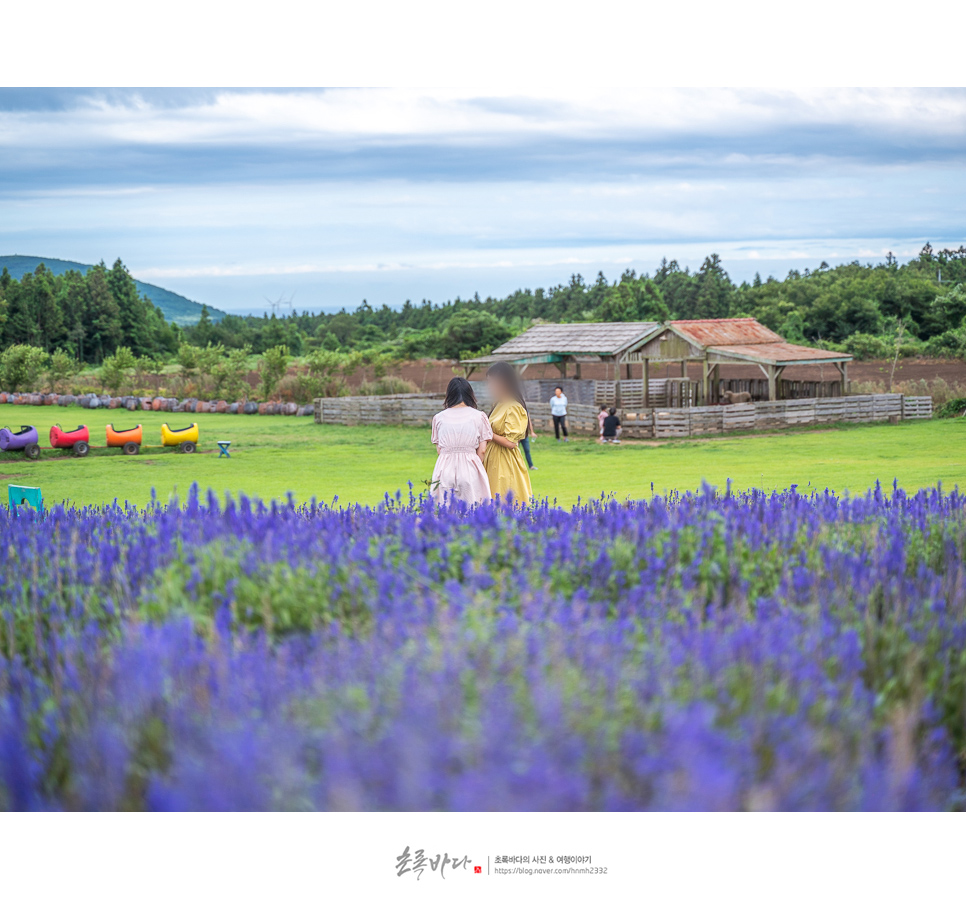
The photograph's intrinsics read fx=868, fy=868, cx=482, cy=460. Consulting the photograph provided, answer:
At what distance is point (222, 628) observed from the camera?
267cm

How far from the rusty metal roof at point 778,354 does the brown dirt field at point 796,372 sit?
1.02m

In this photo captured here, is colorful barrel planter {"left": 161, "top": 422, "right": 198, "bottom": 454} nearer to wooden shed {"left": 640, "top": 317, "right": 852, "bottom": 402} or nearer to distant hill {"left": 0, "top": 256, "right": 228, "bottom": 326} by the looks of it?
distant hill {"left": 0, "top": 256, "right": 228, "bottom": 326}

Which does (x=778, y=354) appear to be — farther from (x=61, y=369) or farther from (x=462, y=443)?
(x=462, y=443)

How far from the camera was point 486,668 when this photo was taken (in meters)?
2.25

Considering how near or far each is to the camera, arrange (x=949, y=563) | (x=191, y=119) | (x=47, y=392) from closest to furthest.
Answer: (x=949, y=563), (x=191, y=119), (x=47, y=392)

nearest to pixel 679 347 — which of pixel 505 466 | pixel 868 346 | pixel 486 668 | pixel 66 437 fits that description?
pixel 868 346

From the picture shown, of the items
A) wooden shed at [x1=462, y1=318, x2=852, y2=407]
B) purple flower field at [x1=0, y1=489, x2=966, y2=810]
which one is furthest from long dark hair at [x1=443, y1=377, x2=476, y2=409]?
wooden shed at [x1=462, y1=318, x2=852, y2=407]

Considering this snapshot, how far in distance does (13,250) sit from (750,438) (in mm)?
15565

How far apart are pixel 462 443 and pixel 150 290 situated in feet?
20.2

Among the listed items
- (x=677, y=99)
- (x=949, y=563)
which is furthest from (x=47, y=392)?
(x=949, y=563)

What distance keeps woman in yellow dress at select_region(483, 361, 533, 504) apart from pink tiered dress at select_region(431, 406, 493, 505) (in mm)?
230
